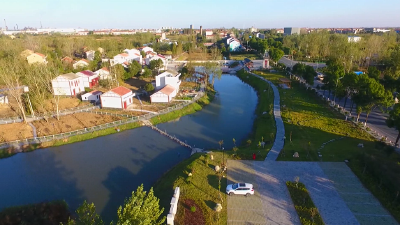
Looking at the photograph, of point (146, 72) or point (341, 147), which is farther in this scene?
point (146, 72)

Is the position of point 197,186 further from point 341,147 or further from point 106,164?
point 341,147

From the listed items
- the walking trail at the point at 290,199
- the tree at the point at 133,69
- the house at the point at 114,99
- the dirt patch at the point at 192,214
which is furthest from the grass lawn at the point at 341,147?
the tree at the point at 133,69

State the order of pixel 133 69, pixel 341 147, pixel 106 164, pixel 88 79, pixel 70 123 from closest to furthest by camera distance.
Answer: pixel 341 147 < pixel 106 164 < pixel 70 123 < pixel 88 79 < pixel 133 69

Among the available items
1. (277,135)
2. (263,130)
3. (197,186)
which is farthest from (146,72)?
(197,186)

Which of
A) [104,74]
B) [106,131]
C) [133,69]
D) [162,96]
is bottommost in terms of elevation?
[106,131]

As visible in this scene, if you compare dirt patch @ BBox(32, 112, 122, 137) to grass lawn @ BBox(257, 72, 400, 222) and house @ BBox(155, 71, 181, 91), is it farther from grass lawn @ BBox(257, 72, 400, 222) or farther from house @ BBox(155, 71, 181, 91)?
grass lawn @ BBox(257, 72, 400, 222)

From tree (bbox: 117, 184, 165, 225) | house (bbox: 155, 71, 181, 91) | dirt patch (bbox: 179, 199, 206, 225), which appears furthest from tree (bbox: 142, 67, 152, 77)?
tree (bbox: 117, 184, 165, 225)

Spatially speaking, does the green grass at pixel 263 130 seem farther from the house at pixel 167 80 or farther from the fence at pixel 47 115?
the fence at pixel 47 115
